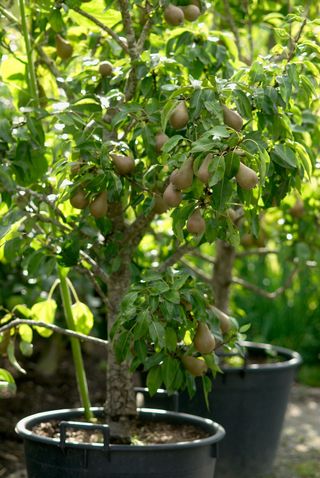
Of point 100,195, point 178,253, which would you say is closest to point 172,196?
point 100,195

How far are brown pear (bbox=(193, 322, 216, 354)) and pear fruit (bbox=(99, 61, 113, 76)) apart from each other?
806 mm

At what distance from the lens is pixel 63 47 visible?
2861 millimetres

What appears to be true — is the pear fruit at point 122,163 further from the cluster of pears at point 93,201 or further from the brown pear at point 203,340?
the brown pear at point 203,340

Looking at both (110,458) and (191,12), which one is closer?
(110,458)

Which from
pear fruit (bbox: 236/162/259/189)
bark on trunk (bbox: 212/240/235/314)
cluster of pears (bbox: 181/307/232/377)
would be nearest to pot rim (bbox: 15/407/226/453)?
cluster of pears (bbox: 181/307/232/377)

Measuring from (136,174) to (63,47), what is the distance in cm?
57

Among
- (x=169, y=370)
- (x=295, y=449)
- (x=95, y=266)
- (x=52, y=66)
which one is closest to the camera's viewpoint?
(x=169, y=370)

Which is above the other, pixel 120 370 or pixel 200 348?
pixel 200 348

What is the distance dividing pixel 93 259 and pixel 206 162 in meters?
1.06

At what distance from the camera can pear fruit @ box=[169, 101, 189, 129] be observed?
82.6 inches

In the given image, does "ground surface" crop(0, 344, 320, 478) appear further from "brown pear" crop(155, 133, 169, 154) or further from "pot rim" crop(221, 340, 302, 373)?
"brown pear" crop(155, 133, 169, 154)

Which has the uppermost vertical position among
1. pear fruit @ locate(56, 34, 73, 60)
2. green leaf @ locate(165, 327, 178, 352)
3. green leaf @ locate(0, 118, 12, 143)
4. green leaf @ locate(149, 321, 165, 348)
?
pear fruit @ locate(56, 34, 73, 60)

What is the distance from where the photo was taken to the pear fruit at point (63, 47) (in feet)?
9.38

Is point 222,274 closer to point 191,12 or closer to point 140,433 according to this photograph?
point 140,433
